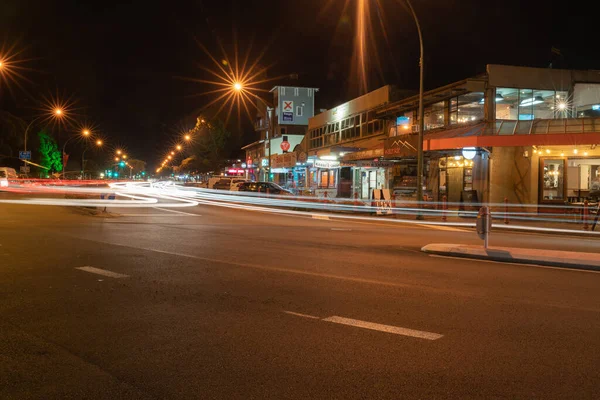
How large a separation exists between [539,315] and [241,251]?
7.05 metres

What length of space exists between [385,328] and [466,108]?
2190 centimetres

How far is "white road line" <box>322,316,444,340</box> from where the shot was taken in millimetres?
5832

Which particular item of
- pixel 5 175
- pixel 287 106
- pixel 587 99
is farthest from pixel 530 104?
pixel 5 175

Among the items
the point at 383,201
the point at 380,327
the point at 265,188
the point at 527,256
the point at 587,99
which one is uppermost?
the point at 587,99

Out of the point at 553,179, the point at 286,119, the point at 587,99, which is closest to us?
the point at 553,179

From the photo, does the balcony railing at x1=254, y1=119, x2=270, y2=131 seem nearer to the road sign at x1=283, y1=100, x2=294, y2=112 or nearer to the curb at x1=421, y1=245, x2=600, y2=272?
the road sign at x1=283, y1=100, x2=294, y2=112

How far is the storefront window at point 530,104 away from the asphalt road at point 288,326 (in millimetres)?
15765

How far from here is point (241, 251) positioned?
40.0 ft

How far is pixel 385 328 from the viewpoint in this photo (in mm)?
6094

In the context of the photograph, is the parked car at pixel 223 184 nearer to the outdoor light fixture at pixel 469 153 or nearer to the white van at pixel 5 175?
the white van at pixel 5 175

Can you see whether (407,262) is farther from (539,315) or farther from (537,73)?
(537,73)

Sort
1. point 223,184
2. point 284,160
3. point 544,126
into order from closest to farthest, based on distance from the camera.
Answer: point 544,126
point 284,160
point 223,184

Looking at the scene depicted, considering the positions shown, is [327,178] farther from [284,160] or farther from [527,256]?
[527,256]

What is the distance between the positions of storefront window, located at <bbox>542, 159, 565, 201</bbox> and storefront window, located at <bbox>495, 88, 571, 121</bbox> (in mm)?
2391
